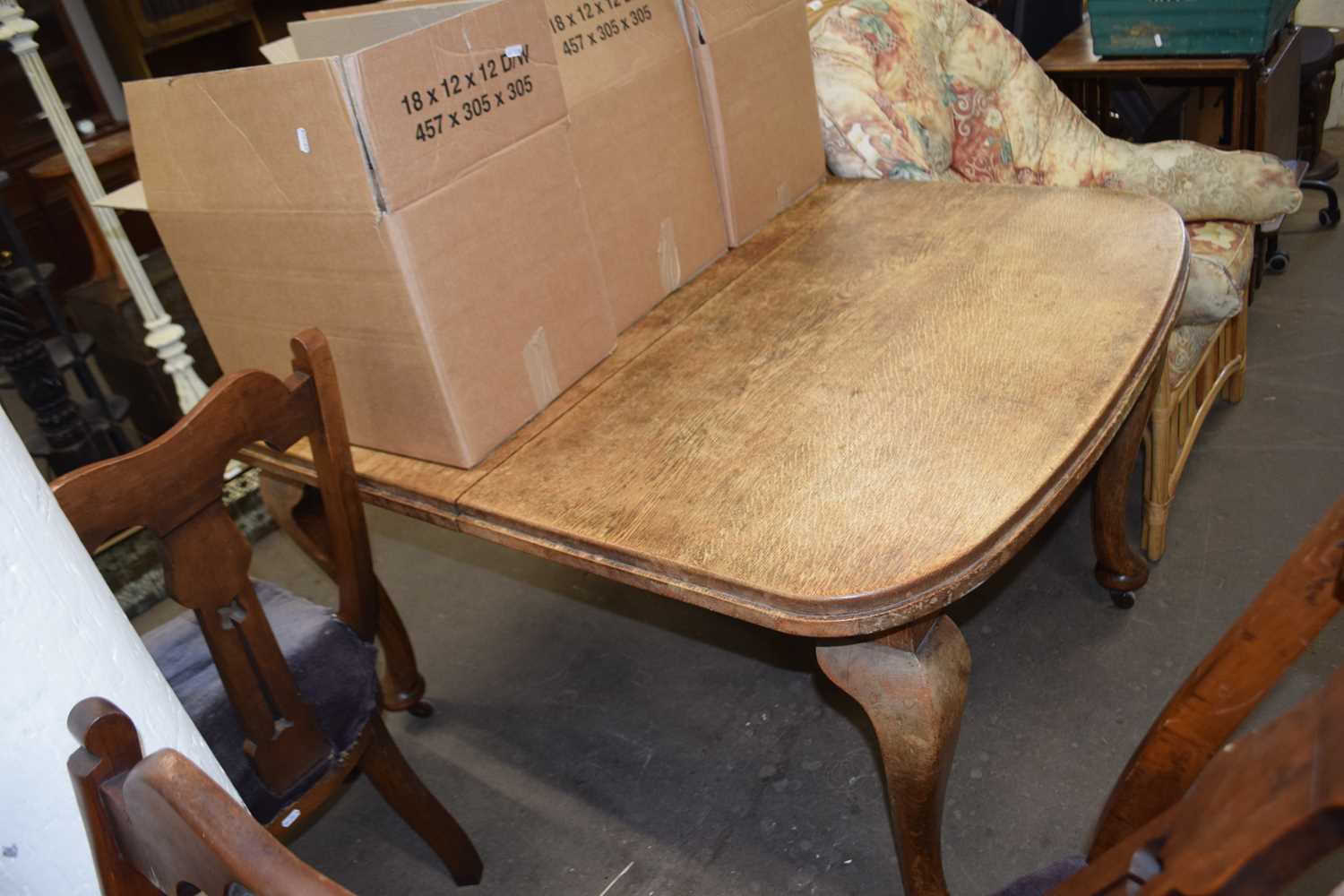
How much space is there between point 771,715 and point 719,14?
1.08 metres

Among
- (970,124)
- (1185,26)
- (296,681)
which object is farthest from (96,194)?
(1185,26)

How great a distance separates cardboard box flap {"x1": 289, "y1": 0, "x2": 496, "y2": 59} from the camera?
4.33 feet

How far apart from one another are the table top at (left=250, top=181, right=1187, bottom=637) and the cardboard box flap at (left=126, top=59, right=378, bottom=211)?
1.11 feet

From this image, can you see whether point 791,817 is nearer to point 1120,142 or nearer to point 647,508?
point 647,508

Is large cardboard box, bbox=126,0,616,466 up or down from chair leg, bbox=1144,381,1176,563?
up

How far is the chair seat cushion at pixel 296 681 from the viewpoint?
48.5 inches

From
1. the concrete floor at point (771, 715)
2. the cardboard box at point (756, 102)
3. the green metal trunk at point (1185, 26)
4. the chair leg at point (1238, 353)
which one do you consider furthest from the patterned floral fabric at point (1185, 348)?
the green metal trunk at point (1185, 26)

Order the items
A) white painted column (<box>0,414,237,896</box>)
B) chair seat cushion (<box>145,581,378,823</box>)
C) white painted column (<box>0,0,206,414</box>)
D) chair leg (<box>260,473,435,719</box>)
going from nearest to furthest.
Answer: white painted column (<box>0,414,237,896</box>) → chair seat cushion (<box>145,581,378,823</box>) → chair leg (<box>260,473,435,719</box>) → white painted column (<box>0,0,206,414</box>)

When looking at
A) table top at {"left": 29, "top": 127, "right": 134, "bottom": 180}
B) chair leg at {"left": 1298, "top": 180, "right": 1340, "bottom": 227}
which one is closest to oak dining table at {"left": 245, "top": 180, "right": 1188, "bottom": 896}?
chair leg at {"left": 1298, "top": 180, "right": 1340, "bottom": 227}

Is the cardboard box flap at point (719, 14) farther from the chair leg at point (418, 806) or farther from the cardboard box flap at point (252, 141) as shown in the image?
the chair leg at point (418, 806)

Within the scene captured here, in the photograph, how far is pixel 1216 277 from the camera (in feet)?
5.83

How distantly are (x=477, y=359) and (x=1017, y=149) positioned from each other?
1.38 metres

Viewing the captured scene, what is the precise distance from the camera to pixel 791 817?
1.57 meters

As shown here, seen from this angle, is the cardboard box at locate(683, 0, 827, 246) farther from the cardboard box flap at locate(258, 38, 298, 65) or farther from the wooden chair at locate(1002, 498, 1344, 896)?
the wooden chair at locate(1002, 498, 1344, 896)
